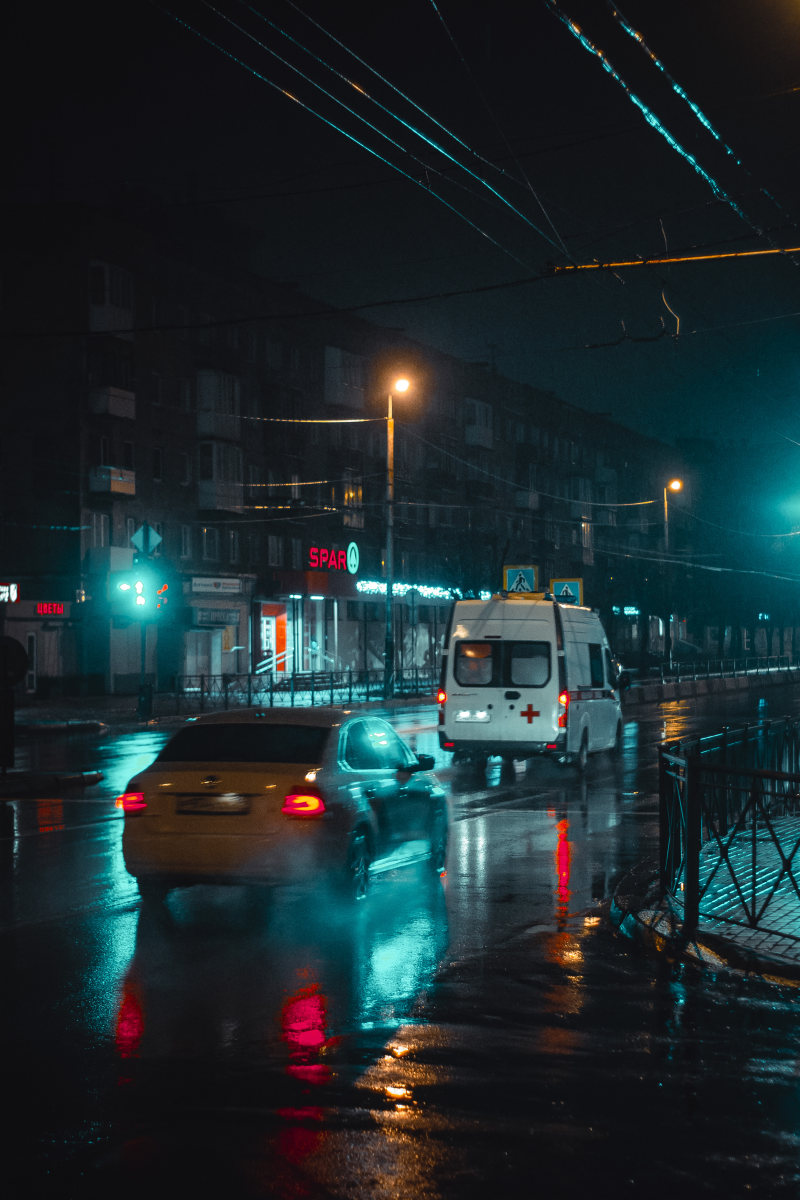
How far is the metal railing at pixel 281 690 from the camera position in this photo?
1617 inches

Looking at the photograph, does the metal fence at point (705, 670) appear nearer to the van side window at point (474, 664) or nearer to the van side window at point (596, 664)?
the van side window at point (596, 664)

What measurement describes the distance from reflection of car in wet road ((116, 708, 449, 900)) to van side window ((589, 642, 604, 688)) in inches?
460

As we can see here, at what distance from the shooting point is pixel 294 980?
7.54 m

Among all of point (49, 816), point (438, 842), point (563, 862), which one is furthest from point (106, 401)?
point (438, 842)

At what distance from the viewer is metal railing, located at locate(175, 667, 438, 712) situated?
41.1 metres

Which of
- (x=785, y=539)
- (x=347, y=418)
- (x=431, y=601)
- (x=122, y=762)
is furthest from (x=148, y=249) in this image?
(x=785, y=539)

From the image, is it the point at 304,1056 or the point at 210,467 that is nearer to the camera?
the point at 304,1056

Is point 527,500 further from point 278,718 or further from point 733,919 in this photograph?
point 733,919

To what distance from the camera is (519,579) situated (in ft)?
108

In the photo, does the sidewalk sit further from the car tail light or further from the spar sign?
the spar sign

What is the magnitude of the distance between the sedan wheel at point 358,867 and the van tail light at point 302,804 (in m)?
0.53

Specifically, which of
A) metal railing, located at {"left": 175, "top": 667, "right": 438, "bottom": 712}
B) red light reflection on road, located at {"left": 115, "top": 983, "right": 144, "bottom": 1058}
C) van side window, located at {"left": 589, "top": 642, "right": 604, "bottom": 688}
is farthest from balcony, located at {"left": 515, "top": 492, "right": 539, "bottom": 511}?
red light reflection on road, located at {"left": 115, "top": 983, "right": 144, "bottom": 1058}

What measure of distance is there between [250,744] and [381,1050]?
4052mm

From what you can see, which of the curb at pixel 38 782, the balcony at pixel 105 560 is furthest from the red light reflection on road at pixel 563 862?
the balcony at pixel 105 560
